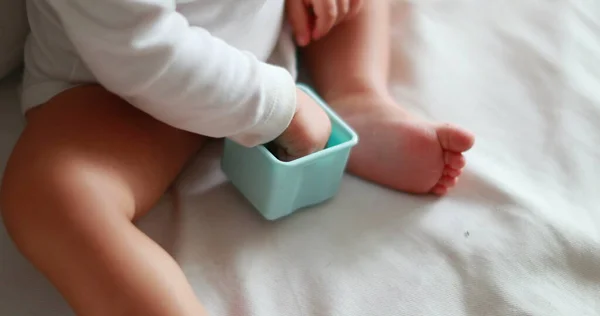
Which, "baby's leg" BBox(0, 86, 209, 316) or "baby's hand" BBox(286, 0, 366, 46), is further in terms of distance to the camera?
"baby's hand" BBox(286, 0, 366, 46)

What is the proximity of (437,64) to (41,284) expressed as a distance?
1.61 ft

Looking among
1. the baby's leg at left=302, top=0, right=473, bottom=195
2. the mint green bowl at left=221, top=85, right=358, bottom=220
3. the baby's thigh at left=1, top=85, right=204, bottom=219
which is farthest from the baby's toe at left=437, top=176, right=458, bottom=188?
the baby's thigh at left=1, top=85, right=204, bottom=219

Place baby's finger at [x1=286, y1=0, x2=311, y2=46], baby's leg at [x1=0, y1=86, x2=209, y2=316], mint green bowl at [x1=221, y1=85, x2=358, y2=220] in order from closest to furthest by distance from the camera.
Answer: baby's leg at [x1=0, y1=86, x2=209, y2=316]
mint green bowl at [x1=221, y1=85, x2=358, y2=220]
baby's finger at [x1=286, y1=0, x2=311, y2=46]

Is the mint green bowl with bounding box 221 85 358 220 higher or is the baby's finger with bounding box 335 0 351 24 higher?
the baby's finger with bounding box 335 0 351 24

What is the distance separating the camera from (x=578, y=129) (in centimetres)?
74

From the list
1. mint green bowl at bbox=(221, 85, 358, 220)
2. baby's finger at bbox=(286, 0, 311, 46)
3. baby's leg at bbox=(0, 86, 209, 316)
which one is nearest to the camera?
baby's leg at bbox=(0, 86, 209, 316)

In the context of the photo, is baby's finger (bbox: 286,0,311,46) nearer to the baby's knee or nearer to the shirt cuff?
the shirt cuff

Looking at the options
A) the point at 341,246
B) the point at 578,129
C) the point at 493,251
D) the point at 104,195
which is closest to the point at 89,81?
the point at 104,195

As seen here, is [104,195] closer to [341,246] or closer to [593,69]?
[341,246]

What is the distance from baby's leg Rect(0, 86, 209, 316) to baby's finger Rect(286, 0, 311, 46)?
183 mm

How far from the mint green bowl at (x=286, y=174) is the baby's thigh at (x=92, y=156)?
57mm

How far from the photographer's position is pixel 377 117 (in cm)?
70

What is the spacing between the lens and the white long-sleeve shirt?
0.50 meters

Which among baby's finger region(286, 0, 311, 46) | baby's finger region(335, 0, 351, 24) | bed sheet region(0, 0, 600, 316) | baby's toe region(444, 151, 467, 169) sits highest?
baby's finger region(335, 0, 351, 24)
